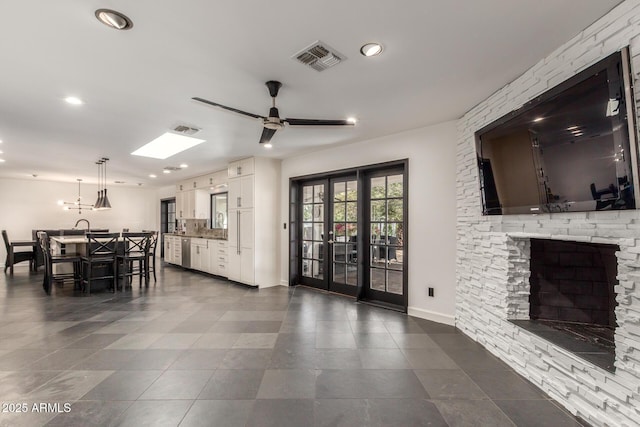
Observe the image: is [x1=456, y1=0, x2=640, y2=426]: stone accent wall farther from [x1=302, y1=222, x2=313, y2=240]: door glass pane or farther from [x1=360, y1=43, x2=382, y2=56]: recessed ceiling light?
[x1=302, y1=222, x2=313, y2=240]: door glass pane

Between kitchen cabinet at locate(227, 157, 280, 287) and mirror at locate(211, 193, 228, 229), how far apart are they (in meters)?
1.53

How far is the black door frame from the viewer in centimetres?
394

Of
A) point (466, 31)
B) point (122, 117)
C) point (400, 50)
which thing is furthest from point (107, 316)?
point (466, 31)

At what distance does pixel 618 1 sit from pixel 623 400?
7.52ft

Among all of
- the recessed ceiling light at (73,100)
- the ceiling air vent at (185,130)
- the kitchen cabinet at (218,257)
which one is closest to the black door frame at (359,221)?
the kitchen cabinet at (218,257)

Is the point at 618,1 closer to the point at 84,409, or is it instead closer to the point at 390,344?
the point at 390,344

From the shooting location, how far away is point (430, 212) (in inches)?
146

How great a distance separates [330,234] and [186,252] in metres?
4.40

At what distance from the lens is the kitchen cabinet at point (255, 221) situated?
17.8ft

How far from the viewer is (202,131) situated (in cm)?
389

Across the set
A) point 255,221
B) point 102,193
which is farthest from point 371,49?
point 102,193

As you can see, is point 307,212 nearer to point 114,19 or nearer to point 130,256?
point 130,256

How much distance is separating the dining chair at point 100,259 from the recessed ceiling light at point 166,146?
5.09 ft

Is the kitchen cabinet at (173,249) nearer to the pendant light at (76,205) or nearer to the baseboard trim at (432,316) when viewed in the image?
the pendant light at (76,205)
